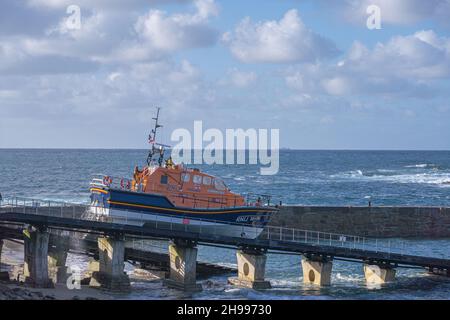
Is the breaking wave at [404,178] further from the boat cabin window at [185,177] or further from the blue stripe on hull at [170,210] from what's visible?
the boat cabin window at [185,177]

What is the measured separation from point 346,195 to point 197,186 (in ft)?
204

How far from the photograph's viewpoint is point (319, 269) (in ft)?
120

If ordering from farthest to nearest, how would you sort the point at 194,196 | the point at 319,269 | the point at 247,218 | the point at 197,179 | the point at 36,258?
the point at 247,218, the point at 197,179, the point at 194,196, the point at 319,269, the point at 36,258

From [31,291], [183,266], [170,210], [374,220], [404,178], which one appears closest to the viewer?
[31,291]

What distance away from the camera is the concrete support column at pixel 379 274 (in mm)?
37656

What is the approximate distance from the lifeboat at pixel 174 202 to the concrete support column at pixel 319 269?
4198 millimetres

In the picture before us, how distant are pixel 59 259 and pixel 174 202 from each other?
→ 5741mm

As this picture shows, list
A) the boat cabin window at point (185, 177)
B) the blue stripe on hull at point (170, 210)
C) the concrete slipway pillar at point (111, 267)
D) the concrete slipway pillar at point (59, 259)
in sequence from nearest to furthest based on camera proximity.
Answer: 1. the concrete slipway pillar at point (111, 267)
2. the concrete slipway pillar at point (59, 259)
3. the blue stripe on hull at point (170, 210)
4. the boat cabin window at point (185, 177)

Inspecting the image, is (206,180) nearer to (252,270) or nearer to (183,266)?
(252,270)

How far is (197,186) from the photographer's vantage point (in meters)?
39.1
